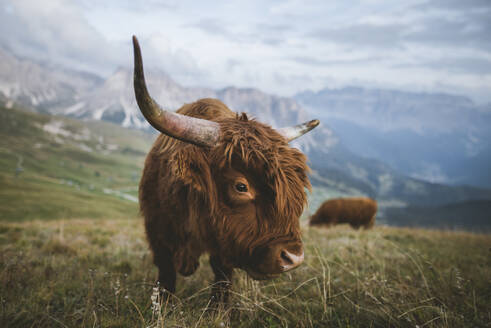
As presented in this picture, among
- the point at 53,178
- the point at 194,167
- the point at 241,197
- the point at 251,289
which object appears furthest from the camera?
the point at 53,178

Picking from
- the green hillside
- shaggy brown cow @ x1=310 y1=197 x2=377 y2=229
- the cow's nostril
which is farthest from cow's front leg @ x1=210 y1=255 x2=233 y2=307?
the green hillside

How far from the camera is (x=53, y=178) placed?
5079 inches

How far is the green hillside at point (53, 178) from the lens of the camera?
66.1 meters

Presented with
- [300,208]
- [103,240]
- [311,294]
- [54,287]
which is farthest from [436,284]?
[103,240]

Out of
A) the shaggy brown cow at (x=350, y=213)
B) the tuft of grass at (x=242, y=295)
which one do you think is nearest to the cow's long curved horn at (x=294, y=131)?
the tuft of grass at (x=242, y=295)

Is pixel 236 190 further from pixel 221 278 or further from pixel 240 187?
pixel 221 278

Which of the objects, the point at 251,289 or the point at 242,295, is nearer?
the point at 242,295

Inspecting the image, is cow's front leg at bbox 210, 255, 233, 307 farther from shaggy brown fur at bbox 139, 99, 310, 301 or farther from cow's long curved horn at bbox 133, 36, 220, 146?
cow's long curved horn at bbox 133, 36, 220, 146

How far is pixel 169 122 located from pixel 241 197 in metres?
1.13

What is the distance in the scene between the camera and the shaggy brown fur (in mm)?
2816

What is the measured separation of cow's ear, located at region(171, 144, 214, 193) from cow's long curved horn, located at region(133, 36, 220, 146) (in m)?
0.17

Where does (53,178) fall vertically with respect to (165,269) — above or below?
below

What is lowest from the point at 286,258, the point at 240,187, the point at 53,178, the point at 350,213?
the point at 53,178

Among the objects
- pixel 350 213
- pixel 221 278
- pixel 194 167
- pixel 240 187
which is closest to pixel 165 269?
pixel 221 278
